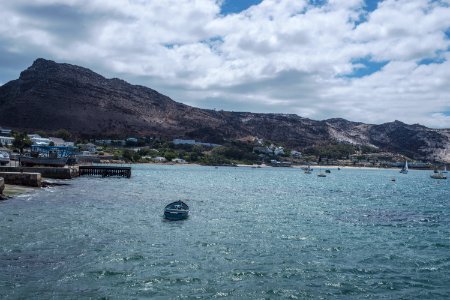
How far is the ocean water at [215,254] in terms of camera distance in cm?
2197

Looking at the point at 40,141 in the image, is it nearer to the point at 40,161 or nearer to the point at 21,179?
the point at 40,161

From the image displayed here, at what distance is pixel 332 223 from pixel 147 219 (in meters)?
17.6

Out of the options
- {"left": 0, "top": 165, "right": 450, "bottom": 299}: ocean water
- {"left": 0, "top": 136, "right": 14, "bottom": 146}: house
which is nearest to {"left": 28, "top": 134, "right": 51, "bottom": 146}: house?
{"left": 0, "top": 136, "right": 14, "bottom": 146}: house

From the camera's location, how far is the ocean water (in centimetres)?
2197

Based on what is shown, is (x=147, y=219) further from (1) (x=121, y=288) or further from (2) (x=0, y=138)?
(2) (x=0, y=138)

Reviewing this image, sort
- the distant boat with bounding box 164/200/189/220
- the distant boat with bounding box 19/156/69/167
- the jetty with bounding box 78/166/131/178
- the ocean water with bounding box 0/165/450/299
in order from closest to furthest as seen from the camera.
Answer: the ocean water with bounding box 0/165/450/299 < the distant boat with bounding box 164/200/189/220 < the distant boat with bounding box 19/156/69/167 < the jetty with bounding box 78/166/131/178

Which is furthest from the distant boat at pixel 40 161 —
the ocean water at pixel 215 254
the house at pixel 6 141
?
the house at pixel 6 141

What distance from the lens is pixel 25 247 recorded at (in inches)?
1121

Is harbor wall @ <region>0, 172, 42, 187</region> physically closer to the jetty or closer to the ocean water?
the ocean water

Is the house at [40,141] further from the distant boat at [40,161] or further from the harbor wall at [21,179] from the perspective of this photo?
the harbor wall at [21,179]

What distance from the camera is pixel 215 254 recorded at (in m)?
29.4

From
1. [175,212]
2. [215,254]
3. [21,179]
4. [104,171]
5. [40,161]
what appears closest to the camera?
[215,254]

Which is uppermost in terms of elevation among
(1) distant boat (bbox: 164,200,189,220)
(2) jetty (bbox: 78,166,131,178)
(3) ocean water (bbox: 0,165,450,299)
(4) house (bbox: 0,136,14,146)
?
(4) house (bbox: 0,136,14,146)

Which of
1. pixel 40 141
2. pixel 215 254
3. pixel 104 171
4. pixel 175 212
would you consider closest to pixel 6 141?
pixel 40 141
